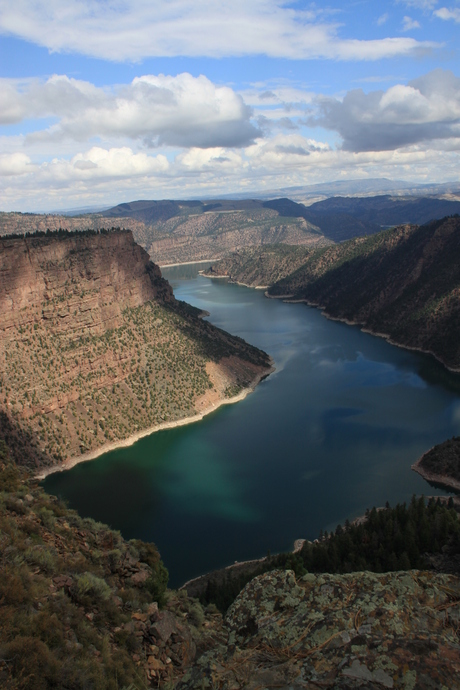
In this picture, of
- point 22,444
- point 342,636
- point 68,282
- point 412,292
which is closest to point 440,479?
point 22,444

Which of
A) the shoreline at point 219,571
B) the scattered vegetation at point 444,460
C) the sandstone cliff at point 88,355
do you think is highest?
the sandstone cliff at point 88,355

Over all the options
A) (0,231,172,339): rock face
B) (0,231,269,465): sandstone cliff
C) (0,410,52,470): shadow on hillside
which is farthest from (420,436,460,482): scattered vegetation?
(0,231,172,339): rock face

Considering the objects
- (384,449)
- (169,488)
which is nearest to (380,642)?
(169,488)

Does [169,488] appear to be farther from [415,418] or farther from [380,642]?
[380,642]

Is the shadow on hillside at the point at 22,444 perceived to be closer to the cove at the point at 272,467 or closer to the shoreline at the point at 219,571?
the cove at the point at 272,467

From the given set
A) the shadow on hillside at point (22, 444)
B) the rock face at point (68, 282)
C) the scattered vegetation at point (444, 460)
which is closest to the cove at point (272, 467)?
the scattered vegetation at point (444, 460)

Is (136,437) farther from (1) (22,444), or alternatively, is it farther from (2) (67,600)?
(2) (67,600)

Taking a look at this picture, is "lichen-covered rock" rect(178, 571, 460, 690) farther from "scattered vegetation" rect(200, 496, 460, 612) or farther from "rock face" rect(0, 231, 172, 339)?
"rock face" rect(0, 231, 172, 339)
